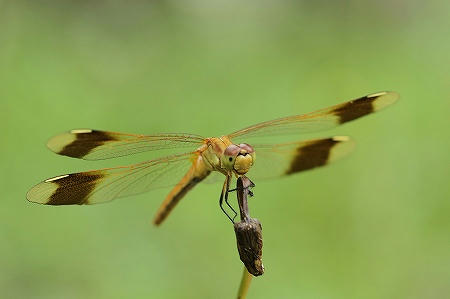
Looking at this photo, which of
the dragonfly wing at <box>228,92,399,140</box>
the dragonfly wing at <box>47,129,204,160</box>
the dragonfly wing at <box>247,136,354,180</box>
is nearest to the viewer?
the dragonfly wing at <box>47,129,204,160</box>

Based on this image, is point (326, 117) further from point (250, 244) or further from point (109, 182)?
point (250, 244)

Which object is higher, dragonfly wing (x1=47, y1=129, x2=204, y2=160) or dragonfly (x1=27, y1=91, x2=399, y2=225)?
dragonfly wing (x1=47, y1=129, x2=204, y2=160)

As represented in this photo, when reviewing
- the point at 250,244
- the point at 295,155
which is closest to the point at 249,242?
the point at 250,244

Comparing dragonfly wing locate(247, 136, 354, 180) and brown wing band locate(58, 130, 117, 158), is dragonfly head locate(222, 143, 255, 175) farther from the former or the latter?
dragonfly wing locate(247, 136, 354, 180)

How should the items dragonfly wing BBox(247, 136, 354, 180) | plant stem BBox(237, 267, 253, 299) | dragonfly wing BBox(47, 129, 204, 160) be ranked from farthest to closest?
dragonfly wing BBox(247, 136, 354, 180), dragonfly wing BBox(47, 129, 204, 160), plant stem BBox(237, 267, 253, 299)

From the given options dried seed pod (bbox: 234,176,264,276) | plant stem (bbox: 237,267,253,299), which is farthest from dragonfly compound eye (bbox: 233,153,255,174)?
plant stem (bbox: 237,267,253,299)

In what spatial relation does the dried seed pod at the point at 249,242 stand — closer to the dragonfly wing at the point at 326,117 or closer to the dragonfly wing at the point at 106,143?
the dragonfly wing at the point at 106,143
